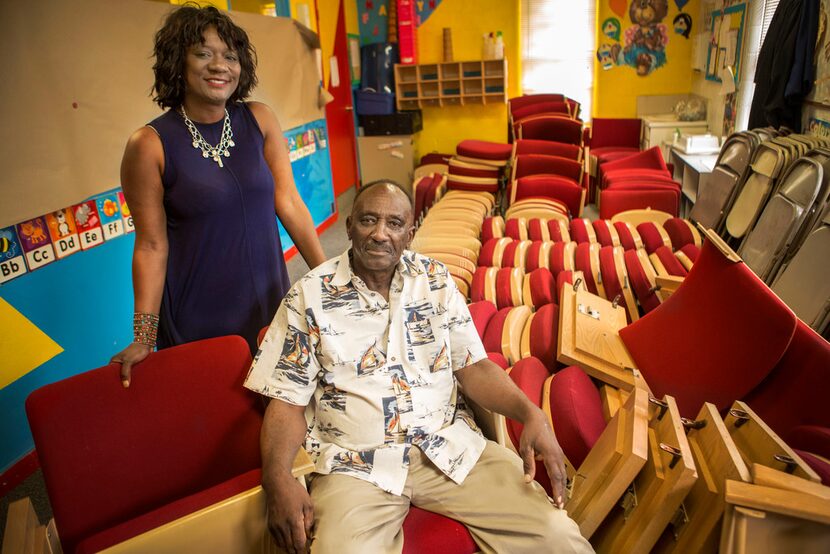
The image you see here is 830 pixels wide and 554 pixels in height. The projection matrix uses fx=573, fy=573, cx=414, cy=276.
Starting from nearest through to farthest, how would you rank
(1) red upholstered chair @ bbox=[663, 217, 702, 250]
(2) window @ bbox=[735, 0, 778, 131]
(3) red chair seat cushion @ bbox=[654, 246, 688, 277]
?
(3) red chair seat cushion @ bbox=[654, 246, 688, 277], (1) red upholstered chair @ bbox=[663, 217, 702, 250], (2) window @ bbox=[735, 0, 778, 131]

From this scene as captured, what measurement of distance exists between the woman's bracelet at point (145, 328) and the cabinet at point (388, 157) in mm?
6039

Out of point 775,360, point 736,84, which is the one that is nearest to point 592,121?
point 736,84

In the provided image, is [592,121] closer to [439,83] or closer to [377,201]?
[439,83]

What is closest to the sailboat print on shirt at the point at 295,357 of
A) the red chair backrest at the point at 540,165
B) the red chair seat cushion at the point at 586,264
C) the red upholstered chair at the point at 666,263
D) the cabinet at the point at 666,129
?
the red chair seat cushion at the point at 586,264

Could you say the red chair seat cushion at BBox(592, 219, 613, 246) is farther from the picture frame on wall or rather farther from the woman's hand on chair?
the picture frame on wall

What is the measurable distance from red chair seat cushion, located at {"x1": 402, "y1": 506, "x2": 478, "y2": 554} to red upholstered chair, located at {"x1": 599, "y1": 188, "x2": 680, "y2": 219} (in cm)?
334

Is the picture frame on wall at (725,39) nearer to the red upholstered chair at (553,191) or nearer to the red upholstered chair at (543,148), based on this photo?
the red upholstered chair at (543,148)

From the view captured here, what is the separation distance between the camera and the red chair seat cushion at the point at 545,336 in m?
2.25

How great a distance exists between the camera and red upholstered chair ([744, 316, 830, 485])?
4.89ft

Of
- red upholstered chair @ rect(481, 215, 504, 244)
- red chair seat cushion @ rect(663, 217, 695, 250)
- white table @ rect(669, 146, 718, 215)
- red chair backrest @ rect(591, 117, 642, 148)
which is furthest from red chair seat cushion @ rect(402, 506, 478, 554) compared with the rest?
red chair backrest @ rect(591, 117, 642, 148)

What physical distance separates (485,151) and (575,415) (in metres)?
4.29

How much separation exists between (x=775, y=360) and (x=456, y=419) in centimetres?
94

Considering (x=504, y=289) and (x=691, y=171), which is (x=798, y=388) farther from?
(x=691, y=171)

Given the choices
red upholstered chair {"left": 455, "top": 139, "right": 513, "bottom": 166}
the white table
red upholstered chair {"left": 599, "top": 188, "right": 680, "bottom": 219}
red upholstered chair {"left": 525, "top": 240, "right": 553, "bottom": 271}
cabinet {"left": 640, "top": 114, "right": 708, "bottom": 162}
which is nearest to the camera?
red upholstered chair {"left": 525, "top": 240, "right": 553, "bottom": 271}
